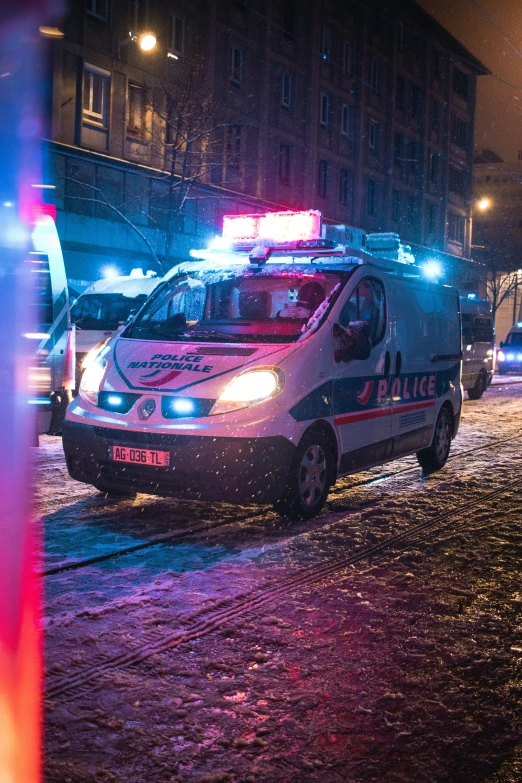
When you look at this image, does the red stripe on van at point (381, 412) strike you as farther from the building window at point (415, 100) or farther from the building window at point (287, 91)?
the building window at point (415, 100)

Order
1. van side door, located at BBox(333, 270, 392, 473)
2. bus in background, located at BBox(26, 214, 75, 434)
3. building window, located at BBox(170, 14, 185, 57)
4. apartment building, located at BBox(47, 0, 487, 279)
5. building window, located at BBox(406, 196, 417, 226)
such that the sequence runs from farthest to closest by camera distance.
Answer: building window, located at BBox(406, 196, 417, 226), building window, located at BBox(170, 14, 185, 57), apartment building, located at BBox(47, 0, 487, 279), bus in background, located at BBox(26, 214, 75, 434), van side door, located at BBox(333, 270, 392, 473)

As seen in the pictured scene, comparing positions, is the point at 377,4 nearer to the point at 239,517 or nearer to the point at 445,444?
the point at 445,444

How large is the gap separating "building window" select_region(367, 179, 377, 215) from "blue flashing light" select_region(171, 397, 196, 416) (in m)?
38.7

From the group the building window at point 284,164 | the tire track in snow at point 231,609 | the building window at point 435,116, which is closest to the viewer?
the tire track in snow at point 231,609

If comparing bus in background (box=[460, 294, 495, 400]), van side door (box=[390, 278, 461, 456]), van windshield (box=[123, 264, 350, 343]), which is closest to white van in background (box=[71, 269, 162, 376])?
van side door (box=[390, 278, 461, 456])

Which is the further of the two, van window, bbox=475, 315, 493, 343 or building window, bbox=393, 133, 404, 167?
building window, bbox=393, 133, 404, 167

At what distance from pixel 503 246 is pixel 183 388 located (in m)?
52.3

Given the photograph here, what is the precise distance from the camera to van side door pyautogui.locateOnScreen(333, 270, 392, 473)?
22.9ft

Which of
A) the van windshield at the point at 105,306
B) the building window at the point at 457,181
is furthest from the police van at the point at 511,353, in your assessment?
the van windshield at the point at 105,306

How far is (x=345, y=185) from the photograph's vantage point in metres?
41.2

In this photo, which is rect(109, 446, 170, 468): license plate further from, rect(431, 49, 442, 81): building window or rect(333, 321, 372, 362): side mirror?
rect(431, 49, 442, 81): building window

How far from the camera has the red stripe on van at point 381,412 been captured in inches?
277

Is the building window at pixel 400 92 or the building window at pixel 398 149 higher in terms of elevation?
the building window at pixel 400 92

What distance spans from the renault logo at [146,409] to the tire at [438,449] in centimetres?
401
